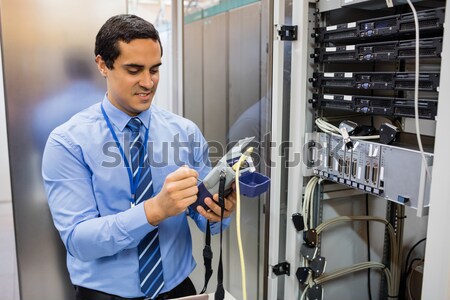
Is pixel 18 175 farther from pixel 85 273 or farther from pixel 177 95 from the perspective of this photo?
pixel 177 95

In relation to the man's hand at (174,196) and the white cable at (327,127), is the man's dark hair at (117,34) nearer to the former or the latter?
the man's hand at (174,196)

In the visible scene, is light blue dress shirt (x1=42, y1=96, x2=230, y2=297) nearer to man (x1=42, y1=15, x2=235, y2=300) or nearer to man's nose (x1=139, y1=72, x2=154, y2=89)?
man (x1=42, y1=15, x2=235, y2=300)

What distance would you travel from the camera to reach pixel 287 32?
1558 mm

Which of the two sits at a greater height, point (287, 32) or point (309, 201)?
point (287, 32)

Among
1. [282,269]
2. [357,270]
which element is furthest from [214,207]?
[357,270]

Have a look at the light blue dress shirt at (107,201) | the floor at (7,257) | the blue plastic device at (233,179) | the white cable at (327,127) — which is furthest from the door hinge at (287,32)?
the floor at (7,257)

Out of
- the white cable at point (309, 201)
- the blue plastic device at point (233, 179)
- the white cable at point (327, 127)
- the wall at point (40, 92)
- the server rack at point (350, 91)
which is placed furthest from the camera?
the white cable at point (309, 201)

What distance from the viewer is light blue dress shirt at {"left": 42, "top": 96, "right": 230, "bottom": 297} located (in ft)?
3.54

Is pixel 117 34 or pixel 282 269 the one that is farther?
pixel 282 269

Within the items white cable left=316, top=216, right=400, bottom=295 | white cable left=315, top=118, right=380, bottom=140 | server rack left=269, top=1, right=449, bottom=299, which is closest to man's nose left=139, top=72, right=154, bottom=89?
server rack left=269, top=1, right=449, bottom=299

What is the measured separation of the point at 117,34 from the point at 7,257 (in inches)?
39.2

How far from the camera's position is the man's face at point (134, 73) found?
1.15m

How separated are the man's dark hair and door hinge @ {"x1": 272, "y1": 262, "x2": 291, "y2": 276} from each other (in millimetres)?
1125

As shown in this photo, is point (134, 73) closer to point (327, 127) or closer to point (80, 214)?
point (80, 214)
